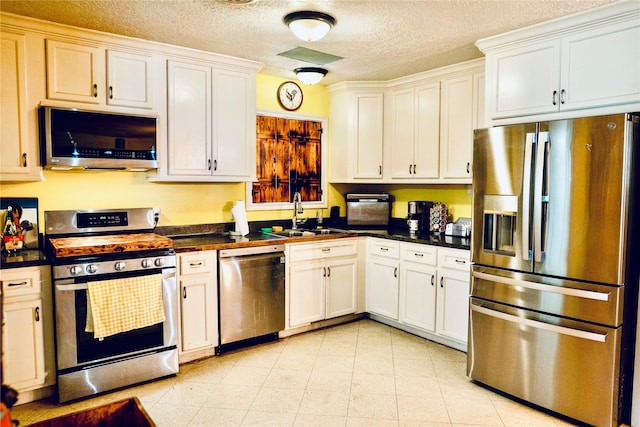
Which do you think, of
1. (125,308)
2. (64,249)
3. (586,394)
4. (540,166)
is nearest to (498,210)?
(540,166)

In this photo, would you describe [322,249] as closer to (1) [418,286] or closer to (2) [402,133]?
(1) [418,286]

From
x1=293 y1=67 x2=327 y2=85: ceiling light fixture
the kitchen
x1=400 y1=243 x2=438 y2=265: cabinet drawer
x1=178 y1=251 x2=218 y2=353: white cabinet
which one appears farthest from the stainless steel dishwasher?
x1=293 y1=67 x2=327 y2=85: ceiling light fixture

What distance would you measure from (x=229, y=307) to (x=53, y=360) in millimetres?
1211

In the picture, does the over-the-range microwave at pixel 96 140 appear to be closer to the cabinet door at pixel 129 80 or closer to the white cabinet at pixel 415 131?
the cabinet door at pixel 129 80

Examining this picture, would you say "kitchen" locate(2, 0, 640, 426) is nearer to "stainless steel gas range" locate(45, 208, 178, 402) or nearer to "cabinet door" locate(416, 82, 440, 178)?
"stainless steel gas range" locate(45, 208, 178, 402)

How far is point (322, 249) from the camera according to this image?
13.1 ft

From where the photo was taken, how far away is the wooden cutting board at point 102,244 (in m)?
2.71

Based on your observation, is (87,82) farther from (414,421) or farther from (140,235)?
(414,421)

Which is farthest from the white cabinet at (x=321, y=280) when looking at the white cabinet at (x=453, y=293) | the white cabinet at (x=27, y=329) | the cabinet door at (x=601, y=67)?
the cabinet door at (x=601, y=67)

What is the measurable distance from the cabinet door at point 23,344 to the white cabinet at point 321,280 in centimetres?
184

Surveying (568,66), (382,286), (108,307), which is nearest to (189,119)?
(108,307)

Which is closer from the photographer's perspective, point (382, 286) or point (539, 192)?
point (539, 192)

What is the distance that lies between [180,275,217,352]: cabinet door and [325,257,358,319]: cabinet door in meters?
1.14

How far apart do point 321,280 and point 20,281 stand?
90.7 inches
